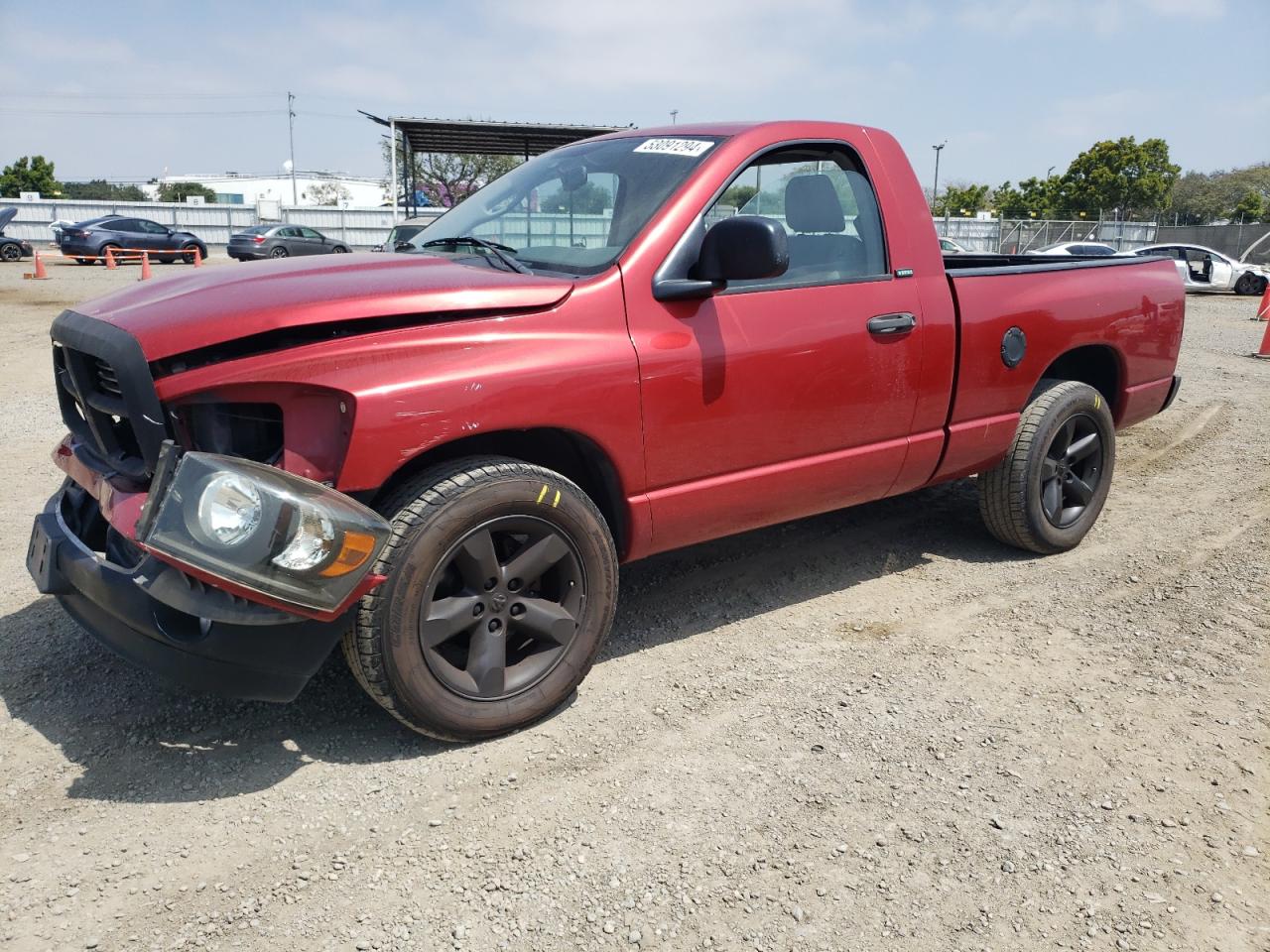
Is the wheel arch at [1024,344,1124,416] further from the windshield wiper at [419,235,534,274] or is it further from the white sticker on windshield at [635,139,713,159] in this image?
the windshield wiper at [419,235,534,274]

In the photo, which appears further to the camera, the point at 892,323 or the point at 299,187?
the point at 299,187

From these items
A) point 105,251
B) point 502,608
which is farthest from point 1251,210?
point 502,608

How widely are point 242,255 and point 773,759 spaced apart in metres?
28.4

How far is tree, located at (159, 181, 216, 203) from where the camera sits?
81.2 m

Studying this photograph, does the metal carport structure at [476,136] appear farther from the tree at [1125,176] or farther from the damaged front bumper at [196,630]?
the tree at [1125,176]

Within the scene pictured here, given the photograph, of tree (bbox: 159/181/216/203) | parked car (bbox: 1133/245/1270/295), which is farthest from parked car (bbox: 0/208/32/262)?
tree (bbox: 159/181/216/203)

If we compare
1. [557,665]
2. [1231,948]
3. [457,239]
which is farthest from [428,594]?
[1231,948]

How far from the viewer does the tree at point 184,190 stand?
81.2m

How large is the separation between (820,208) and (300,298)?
81.6 inches

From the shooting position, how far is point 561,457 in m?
3.26

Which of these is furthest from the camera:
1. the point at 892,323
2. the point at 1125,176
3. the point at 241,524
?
the point at 1125,176

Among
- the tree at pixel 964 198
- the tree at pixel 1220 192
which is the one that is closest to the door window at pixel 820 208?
the tree at pixel 964 198

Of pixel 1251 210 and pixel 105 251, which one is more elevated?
pixel 1251 210

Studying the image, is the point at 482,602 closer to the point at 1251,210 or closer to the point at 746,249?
the point at 746,249
